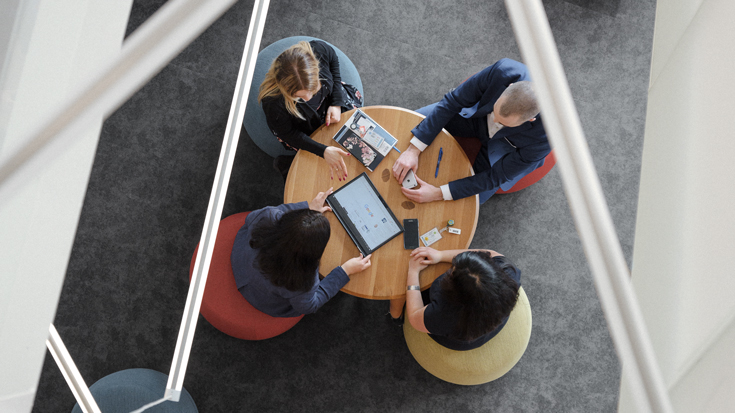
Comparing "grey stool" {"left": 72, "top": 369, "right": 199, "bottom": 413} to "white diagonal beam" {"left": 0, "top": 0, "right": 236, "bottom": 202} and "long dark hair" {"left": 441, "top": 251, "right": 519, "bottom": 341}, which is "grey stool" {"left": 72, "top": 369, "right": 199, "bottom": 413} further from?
"white diagonal beam" {"left": 0, "top": 0, "right": 236, "bottom": 202}

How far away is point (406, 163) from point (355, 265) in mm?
566

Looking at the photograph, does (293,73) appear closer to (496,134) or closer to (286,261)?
(286,261)

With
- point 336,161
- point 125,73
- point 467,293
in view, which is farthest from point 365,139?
point 125,73

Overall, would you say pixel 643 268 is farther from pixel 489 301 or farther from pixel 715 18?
pixel 489 301

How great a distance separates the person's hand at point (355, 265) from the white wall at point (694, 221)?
145cm

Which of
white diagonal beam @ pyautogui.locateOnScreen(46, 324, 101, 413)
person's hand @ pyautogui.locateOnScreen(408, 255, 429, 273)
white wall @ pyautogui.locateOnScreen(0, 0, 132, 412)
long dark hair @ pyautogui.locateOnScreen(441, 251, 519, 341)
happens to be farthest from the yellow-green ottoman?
white wall @ pyautogui.locateOnScreen(0, 0, 132, 412)

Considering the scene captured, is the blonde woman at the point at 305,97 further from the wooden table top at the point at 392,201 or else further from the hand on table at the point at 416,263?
the hand on table at the point at 416,263

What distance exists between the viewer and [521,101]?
1.95 meters

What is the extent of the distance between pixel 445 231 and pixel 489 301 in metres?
0.45

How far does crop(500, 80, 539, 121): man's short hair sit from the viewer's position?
1924mm

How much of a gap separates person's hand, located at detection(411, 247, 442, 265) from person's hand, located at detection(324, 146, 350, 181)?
52 centimetres

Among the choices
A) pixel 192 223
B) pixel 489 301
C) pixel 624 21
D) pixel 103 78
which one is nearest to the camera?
pixel 103 78

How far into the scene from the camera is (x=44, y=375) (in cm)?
265

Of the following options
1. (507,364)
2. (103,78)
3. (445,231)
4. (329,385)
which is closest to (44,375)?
(329,385)
